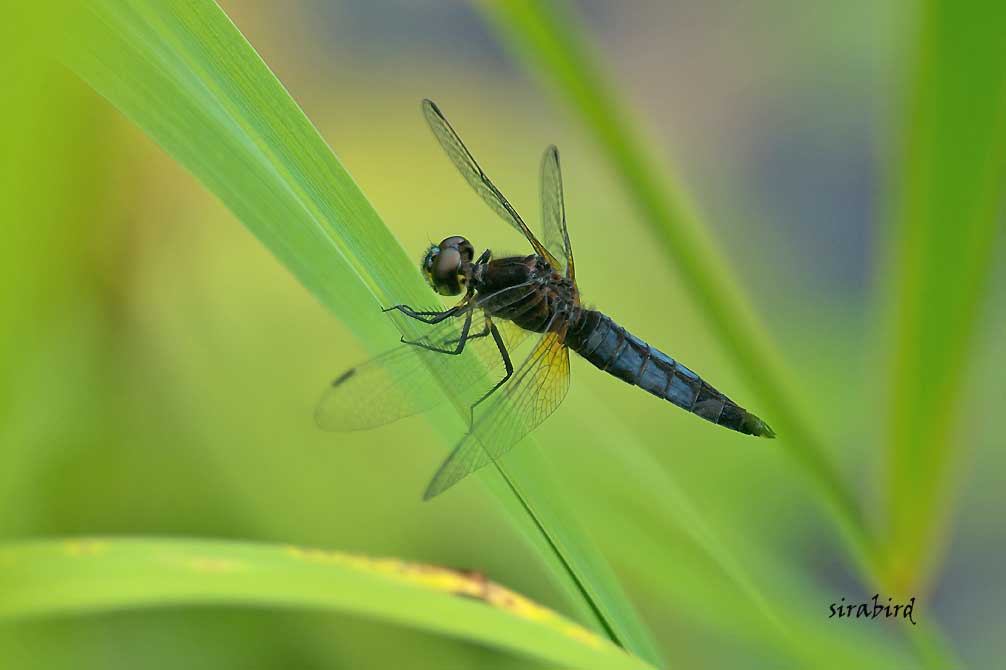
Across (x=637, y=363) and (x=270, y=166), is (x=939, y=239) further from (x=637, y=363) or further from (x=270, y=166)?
(x=270, y=166)

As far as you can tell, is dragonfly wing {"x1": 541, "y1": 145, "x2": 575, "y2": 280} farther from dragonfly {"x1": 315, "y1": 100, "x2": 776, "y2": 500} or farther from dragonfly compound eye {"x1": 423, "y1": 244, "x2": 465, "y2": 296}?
dragonfly compound eye {"x1": 423, "y1": 244, "x2": 465, "y2": 296}

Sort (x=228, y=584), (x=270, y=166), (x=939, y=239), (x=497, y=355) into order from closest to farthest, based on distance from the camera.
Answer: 1. (x=228, y=584)
2. (x=270, y=166)
3. (x=939, y=239)
4. (x=497, y=355)

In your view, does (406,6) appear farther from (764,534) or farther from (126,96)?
(126,96)

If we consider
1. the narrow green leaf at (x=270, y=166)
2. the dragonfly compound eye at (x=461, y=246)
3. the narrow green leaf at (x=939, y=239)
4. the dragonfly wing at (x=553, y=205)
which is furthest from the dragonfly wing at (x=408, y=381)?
the narrow green leaf at (x=939, y=239)

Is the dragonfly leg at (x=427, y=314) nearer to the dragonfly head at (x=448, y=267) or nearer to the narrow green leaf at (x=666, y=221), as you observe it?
the dragonfly head at (x=448, y=267)

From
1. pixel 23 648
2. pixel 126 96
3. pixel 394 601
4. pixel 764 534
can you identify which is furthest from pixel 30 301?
pixel 764 534

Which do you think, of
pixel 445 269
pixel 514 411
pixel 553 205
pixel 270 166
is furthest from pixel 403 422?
pixel 270 166
